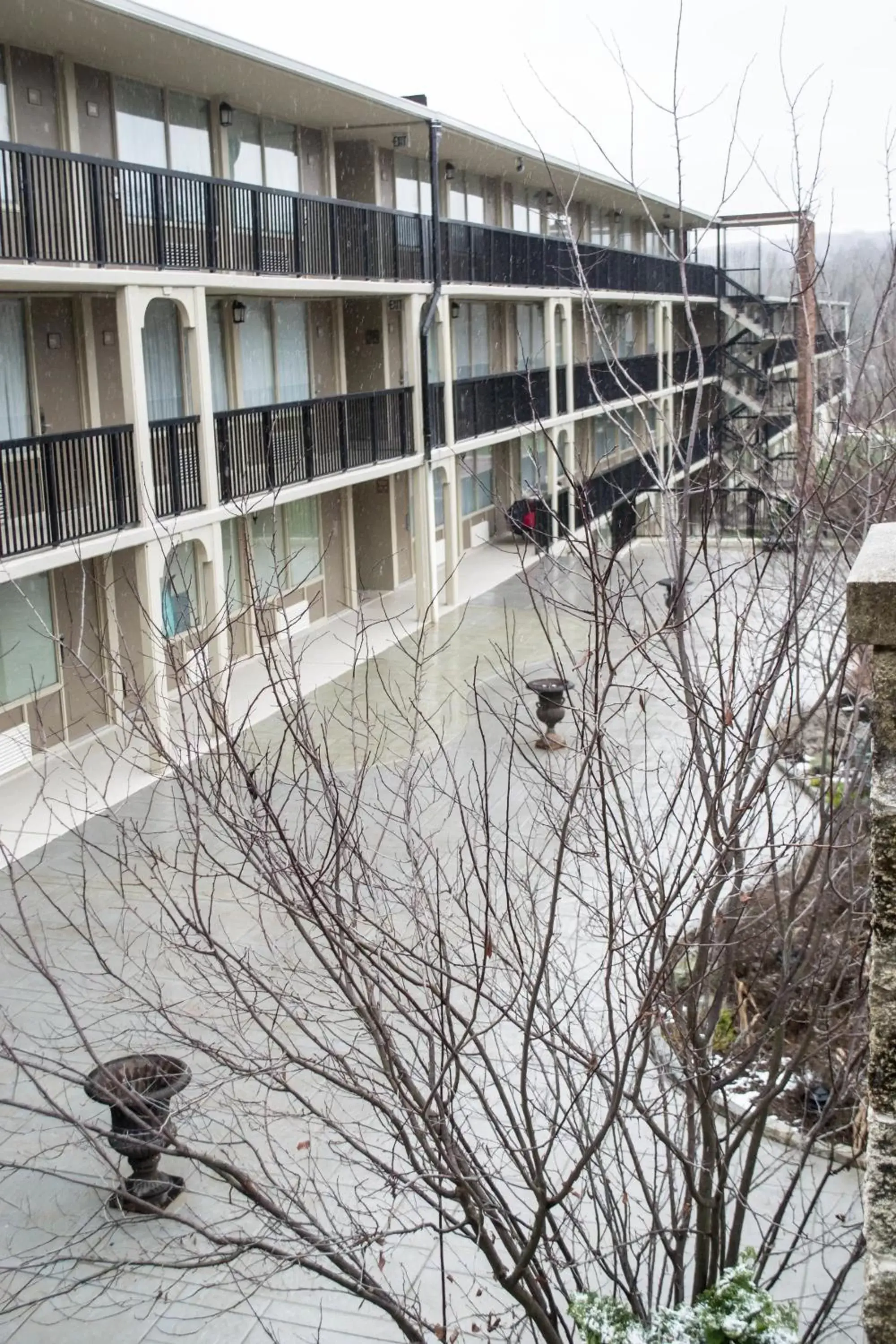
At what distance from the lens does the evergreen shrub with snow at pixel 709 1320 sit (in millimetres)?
4348

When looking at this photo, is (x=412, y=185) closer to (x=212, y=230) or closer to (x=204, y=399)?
(x=212, y=230)

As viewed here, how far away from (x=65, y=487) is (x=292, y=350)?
8247 mm

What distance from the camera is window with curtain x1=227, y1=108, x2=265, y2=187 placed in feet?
60.2

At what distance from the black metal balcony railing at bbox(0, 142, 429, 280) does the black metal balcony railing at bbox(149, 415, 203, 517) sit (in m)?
1.66

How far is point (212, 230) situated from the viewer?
1531cm

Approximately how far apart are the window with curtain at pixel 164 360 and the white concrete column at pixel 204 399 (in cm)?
112

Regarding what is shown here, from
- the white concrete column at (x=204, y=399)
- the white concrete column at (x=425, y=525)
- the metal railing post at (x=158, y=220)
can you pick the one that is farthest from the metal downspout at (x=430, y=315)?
the metal railing post at (x=158, y=220)

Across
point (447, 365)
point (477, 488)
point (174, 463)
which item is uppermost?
point (447, 365)

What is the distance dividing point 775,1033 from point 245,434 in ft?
43.0

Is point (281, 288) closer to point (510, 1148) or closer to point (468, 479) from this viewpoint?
point (468, 479)

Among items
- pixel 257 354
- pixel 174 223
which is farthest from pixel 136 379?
pixel 257 354

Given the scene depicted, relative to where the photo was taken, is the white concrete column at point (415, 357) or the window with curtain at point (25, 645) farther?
the white concrete column at point (415, 357)

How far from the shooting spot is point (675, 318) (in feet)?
134

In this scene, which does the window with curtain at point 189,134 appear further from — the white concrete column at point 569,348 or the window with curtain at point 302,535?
the white concrete column at point 569,348
